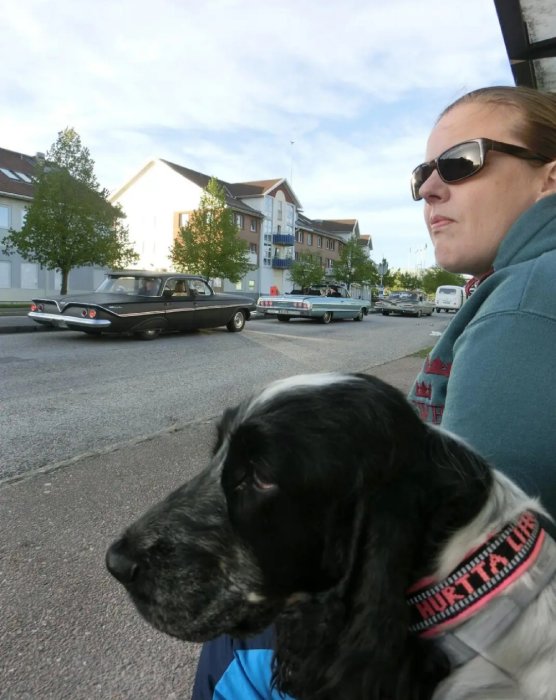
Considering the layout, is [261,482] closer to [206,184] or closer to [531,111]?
[531,111]

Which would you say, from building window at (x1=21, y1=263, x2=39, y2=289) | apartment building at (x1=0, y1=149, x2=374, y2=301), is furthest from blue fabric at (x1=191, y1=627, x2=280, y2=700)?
building window at (x1=21, y1=263, x2=39, y2=289)

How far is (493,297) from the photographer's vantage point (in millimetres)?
1406

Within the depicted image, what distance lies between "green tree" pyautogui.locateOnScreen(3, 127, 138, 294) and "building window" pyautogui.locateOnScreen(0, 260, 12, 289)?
492 inches

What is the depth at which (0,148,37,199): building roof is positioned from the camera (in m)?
37.9

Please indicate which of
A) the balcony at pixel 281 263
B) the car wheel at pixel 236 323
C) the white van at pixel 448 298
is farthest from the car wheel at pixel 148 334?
the balcony at pixel 281 263

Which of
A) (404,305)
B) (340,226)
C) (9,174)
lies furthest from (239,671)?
(340,226)

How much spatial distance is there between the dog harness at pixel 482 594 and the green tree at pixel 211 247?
37754 mm

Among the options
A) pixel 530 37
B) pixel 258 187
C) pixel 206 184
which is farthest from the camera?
pixel 258 187

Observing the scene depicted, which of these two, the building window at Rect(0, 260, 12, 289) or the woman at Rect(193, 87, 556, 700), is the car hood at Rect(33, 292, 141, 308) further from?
the building window at Rect(0, 260, 12, 289)

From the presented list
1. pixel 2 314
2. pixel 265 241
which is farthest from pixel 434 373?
pixel 265 241

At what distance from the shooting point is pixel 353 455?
4.00 ft

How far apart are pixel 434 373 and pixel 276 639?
2.92 feet

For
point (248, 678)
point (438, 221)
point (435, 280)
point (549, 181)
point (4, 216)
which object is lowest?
point (248, 678)

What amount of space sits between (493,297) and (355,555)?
73 centimetres
